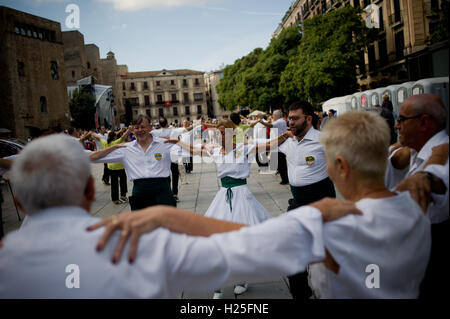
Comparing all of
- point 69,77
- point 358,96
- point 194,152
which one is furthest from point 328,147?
point 69,77

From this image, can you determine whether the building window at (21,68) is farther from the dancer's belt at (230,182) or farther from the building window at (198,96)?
the building window at (198,96)

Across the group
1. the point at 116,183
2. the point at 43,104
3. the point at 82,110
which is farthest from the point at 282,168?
the point at 82,110

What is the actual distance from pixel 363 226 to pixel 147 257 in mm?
882

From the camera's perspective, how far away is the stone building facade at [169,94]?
108875 mm

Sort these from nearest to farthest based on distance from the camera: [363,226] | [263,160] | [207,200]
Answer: [363,226] → [207,200] → [263,160]

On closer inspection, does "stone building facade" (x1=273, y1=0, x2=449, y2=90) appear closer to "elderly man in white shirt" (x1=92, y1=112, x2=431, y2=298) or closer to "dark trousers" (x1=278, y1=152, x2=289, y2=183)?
"dark trousers" (x1=278, y1=152, x2=289, y2=183)

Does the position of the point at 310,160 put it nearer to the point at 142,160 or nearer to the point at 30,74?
the point at 142,160

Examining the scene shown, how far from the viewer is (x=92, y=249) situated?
51.6 inches

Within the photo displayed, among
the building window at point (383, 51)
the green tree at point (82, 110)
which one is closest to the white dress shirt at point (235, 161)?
the building window at point (383, 51)

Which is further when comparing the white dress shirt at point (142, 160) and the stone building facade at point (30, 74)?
the stone building facade at point (30, 74)

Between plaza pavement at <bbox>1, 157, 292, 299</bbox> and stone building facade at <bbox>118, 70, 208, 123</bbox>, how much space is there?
96691 mm

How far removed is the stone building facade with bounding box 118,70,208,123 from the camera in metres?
109
